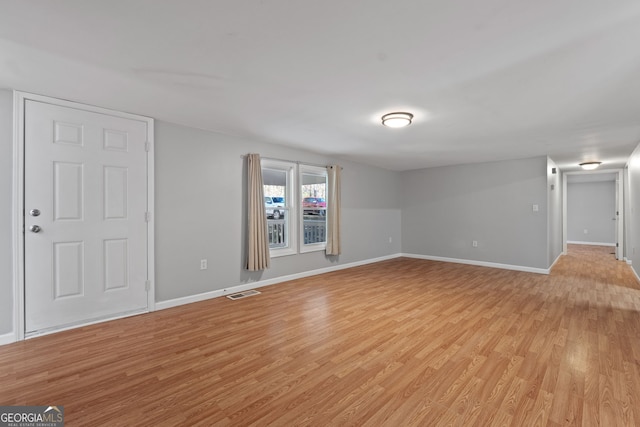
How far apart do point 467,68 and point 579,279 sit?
502 centimetres

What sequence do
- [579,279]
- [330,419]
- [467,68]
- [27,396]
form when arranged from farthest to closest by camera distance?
[579,279]
[467,68]
[27,396]
[330,419]

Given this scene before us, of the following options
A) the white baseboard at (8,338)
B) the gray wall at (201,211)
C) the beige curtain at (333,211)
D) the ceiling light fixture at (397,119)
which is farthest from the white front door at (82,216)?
the beige curtain at (333,211)

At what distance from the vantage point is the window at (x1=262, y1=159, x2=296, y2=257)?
496cm

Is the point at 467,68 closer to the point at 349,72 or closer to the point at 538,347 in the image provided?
the point at 349,72

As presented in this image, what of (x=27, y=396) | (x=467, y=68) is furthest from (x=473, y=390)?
(x=27, y=396)

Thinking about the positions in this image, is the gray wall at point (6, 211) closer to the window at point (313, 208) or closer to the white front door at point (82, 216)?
the white front door at point (82, 216)

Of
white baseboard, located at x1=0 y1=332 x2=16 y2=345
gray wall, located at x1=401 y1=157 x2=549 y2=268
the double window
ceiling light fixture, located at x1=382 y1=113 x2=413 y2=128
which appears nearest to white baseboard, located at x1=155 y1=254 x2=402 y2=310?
the double window

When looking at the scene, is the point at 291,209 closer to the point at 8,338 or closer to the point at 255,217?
the point at 255,217

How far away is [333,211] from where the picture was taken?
5641 mm

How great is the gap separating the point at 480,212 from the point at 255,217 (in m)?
4.96

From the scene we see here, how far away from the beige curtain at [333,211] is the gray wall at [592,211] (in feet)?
29.9

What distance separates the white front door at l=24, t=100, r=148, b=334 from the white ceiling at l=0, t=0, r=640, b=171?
1.08 feet

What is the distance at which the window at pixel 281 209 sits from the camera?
496 centimetres

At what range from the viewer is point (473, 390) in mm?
1947
